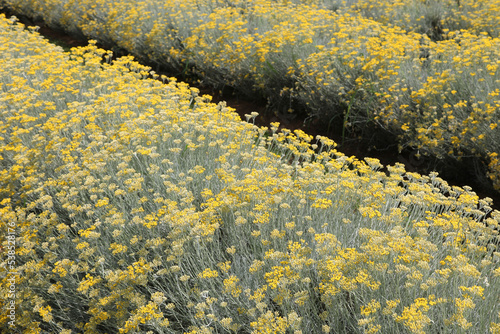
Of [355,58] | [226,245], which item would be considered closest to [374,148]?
[355,58]

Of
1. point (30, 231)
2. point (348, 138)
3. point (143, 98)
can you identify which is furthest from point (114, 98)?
point (348, 138)

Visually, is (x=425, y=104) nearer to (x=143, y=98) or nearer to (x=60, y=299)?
(x=143, y=98)

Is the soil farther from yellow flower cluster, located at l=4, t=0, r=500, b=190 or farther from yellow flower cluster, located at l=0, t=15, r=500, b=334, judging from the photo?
yellow flower cluster, located at l=0, t=15, r=500, b=334

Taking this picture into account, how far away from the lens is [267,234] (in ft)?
8.55

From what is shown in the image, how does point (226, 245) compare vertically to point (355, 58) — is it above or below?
below

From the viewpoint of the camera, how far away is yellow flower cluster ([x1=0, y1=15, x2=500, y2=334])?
2.06 metres

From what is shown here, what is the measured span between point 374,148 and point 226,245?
9.75 ft

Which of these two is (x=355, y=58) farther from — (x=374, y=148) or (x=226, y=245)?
(x=226, y=245)

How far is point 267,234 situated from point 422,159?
2.80 metres

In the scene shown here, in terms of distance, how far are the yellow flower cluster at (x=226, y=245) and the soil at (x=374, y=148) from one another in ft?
5.30

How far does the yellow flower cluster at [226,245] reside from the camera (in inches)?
81.0

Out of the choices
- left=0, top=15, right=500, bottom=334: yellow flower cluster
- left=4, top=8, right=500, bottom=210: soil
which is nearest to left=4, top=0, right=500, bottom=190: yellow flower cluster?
left=4, top=8, right=500, bottom=210: soil

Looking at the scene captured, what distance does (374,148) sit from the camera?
16.7ft

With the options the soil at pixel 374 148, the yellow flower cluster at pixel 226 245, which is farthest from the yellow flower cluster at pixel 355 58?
the yellow flower cluster at pixel 226 245
